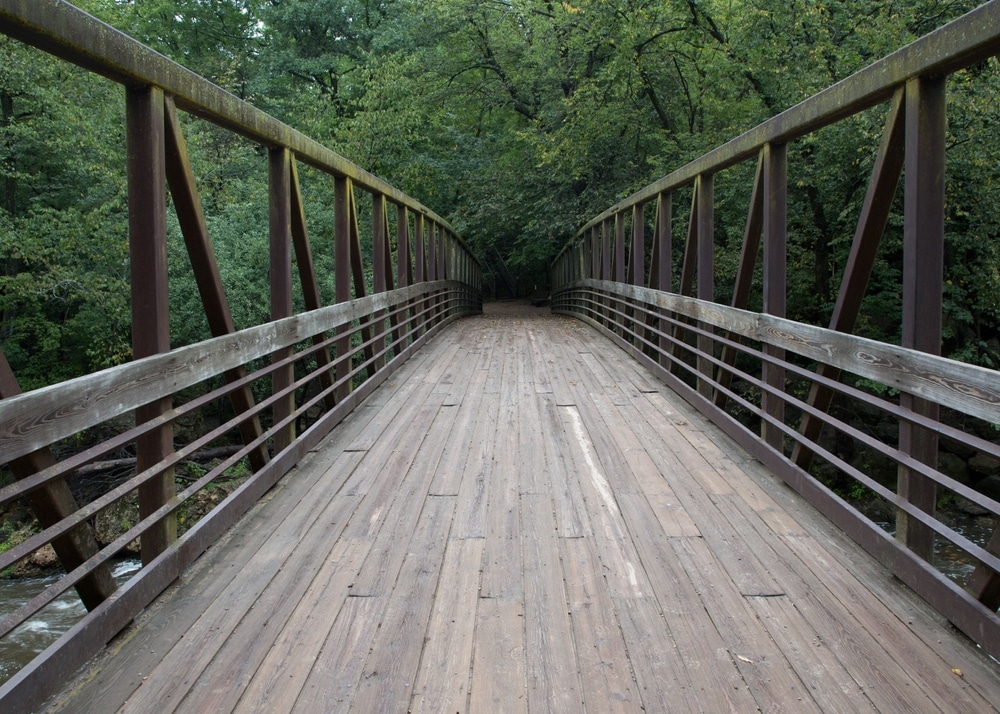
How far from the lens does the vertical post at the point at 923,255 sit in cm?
309

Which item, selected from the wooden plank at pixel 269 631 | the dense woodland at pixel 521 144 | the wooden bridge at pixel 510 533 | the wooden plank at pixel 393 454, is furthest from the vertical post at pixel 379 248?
the dense woodland at pixel 521 144

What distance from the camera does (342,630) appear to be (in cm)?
284

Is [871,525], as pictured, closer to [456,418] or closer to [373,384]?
[456,418]

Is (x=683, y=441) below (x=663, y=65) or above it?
below

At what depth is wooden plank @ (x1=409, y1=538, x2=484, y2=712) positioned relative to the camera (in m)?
2.41

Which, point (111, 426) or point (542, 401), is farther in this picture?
point (111, 426)

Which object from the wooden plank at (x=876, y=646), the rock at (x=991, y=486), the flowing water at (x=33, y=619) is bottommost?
the flowing water at (x=33, y=619)

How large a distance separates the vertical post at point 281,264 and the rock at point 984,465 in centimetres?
1133

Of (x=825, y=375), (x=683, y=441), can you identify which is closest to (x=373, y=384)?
(x=683, y=441)

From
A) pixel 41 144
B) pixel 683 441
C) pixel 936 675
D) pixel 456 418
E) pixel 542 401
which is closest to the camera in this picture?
pixel 936 675

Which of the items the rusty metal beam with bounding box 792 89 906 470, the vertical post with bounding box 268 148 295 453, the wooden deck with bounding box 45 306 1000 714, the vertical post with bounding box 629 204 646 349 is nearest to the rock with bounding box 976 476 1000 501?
the vertical post with bounding box 629 204 646 349

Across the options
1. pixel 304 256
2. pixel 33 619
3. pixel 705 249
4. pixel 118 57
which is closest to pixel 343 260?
pixel 304 256

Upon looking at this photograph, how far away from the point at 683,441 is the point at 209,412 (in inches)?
587

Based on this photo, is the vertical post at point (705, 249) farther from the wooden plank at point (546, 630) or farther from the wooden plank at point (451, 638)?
the wooden plank at point (451, 638)
